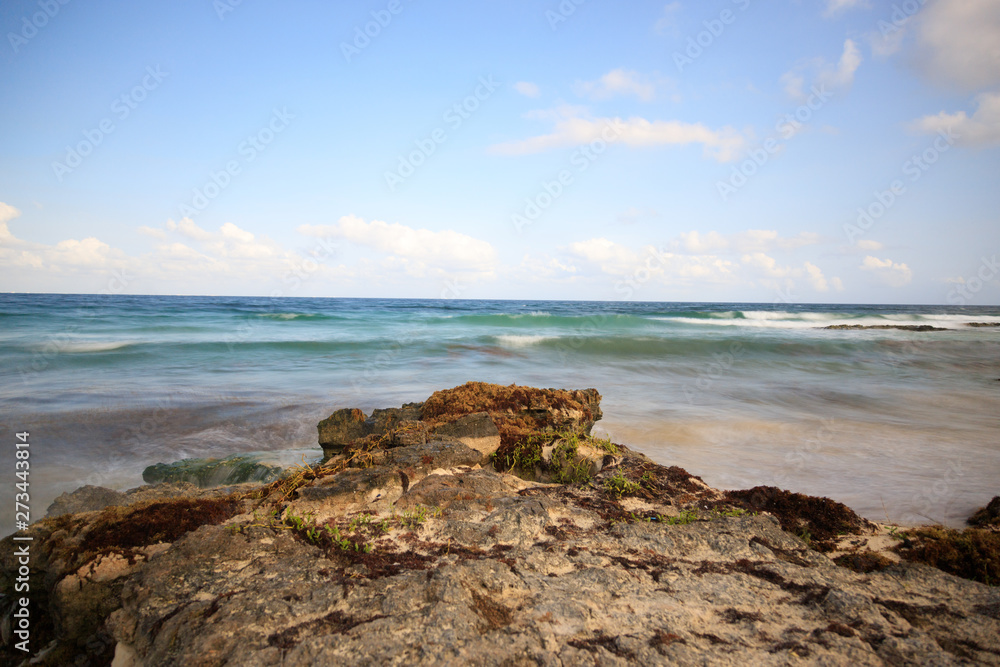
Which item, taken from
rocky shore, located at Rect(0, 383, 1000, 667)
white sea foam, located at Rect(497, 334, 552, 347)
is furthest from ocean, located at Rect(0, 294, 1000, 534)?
rocky shore, located at Rect(0, 383, 1000, 667)

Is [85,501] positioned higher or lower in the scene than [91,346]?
higher

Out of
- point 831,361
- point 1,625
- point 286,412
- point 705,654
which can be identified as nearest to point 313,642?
point 705,654

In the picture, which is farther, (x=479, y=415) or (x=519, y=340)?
(x=519, y=340)

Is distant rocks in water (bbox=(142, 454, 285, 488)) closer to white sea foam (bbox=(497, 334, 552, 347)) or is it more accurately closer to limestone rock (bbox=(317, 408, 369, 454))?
limestone rock (bbox=(317, 408, 369, 454))

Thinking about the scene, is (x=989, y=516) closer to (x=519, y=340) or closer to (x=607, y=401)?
(x=607, y=401)

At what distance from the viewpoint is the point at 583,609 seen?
186cm

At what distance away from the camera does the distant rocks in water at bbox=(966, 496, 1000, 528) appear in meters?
3.55

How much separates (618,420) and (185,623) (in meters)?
6.91

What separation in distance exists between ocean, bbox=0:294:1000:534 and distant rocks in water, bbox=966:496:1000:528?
0.96ft

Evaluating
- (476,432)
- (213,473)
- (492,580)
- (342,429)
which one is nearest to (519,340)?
(342,429)

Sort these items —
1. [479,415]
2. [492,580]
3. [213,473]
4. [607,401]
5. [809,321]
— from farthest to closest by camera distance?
[809,321] < [607,401] < [213,473] < [479,415] < [492,580]

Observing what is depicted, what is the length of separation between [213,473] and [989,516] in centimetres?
683

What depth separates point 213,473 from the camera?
5211 millimetres

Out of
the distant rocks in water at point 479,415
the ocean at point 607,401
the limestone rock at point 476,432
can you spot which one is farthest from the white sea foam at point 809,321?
the limestone rock at point 476,432
